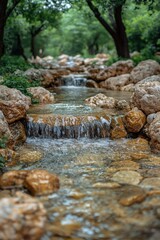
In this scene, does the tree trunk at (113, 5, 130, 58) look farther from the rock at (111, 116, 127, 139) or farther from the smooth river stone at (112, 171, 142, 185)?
the smooth river stone at (112, 171, 142, 185)

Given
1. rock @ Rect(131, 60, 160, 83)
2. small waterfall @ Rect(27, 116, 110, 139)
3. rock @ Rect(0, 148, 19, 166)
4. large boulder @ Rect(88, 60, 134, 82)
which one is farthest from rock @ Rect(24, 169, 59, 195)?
large boulder @ Rect(88, 60, 134, 82)

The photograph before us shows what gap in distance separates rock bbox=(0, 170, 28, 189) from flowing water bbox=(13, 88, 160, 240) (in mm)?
631

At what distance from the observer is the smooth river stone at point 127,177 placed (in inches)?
194

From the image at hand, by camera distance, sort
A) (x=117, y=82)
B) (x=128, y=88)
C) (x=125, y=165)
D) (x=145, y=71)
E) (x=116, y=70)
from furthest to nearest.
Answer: (x=116, y=70)
(x=117, y=82)
(x=145, y=71)
(x=128, y=88)
(x=125, y=165)

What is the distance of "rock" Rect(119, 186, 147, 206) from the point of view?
13.5 ft

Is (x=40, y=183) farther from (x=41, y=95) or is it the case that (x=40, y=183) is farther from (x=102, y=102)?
(x=41, y=95)

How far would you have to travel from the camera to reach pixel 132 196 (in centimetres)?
425

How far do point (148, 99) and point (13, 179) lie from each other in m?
4.53

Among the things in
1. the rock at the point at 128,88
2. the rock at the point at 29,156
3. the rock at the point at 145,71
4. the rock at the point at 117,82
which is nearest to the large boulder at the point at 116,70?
the rock at the point at 117,82

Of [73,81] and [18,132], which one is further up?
[73,81]

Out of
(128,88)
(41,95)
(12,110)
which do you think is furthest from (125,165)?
(128,88)

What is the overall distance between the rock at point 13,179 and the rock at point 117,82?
35.1 ft

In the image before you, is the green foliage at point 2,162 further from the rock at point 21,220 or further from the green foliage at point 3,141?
the rock at point 21,220

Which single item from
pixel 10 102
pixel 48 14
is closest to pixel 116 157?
pixel 10 102
